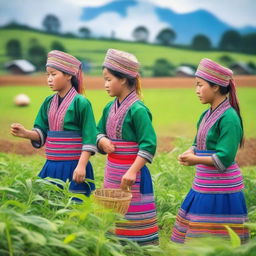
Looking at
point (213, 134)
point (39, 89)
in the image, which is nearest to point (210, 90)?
point (213, 134)

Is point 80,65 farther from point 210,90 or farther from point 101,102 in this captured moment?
point 101,102

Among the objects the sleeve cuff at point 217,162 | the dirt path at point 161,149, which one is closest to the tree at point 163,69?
the dirt path at point 161,149

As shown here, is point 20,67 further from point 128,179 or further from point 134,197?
point 128,179

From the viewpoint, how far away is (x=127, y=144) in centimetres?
437

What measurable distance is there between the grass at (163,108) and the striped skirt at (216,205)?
6.92 meters

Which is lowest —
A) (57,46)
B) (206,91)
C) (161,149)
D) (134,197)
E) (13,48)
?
(161,149)

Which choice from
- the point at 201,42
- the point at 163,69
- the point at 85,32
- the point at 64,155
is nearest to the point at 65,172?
the point at 64,155

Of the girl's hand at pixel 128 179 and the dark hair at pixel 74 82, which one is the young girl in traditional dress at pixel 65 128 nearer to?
the dark hair at pixel 74 82

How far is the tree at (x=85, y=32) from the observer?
65.3ft

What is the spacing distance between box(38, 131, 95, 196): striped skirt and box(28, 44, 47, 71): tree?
13.6 m

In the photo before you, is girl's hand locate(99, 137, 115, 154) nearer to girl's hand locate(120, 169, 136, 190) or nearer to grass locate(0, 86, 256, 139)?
girl's hand locate(120, 169, 136, 190)

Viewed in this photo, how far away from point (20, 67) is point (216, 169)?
14.9 metres

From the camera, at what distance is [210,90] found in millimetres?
4199

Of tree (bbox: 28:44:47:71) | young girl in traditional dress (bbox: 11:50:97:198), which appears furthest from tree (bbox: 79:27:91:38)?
young girl in traditional dress (bbox: 11:50:97:198)
